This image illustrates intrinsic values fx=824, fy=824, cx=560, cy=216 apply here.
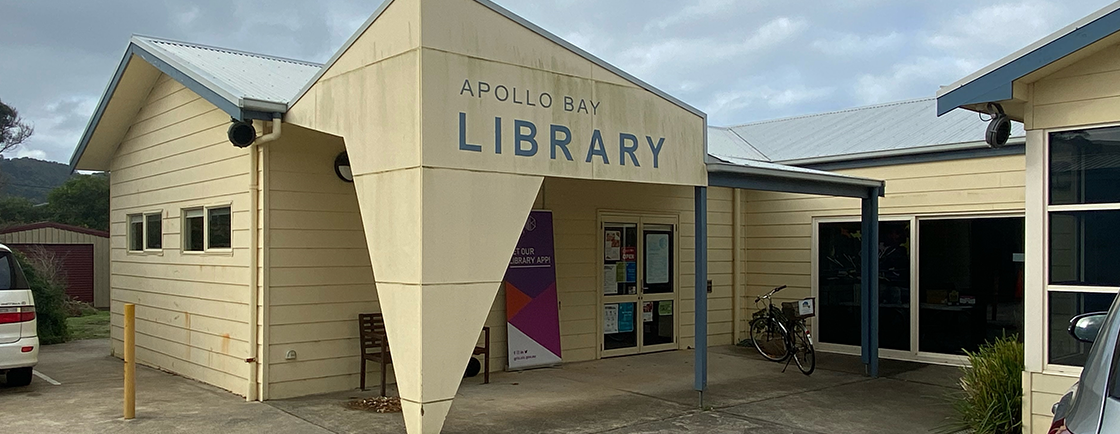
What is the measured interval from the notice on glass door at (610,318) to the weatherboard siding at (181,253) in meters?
4.63

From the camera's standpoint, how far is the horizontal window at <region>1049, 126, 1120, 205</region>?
18.7 ft

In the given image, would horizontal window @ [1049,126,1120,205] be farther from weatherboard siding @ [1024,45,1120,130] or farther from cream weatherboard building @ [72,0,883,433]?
cream weatherboard building @ [72,0,883,433]

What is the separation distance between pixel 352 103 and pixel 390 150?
2.40ft

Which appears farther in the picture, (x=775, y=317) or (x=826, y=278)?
(x=826, y=278)

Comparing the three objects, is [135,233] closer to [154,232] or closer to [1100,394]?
[154,232]

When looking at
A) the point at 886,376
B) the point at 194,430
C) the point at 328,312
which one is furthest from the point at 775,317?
the point at 194,430

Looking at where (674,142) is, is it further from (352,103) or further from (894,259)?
(894,259)

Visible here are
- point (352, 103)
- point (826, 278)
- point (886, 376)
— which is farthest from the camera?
point (826, 278)

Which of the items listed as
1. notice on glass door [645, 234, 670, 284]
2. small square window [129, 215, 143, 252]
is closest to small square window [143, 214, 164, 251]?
A: small square window [129, 215, 143, 252]

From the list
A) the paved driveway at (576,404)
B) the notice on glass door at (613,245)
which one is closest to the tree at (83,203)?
the paved driveway at (576,404)

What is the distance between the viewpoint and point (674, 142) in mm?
7809

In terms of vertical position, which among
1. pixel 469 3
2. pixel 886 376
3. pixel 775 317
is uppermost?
pixel 469 3

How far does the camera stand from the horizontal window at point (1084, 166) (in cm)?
570

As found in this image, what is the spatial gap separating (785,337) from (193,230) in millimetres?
6992
